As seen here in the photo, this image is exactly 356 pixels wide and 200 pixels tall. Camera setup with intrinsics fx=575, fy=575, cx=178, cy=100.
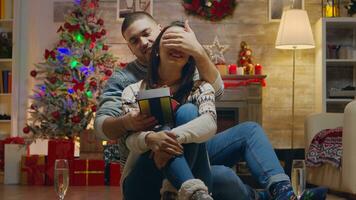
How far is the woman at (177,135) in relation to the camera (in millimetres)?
1602

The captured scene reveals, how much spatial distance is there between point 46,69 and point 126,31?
11.5ft

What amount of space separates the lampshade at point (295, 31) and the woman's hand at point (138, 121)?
145 inches

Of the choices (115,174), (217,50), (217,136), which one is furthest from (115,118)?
(217,50)

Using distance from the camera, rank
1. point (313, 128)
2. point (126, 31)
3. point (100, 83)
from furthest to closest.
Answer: point (100, 83) → point (313, 128) → point (126, 31)

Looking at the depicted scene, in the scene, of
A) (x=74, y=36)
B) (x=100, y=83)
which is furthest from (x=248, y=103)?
(x=74, y=36)

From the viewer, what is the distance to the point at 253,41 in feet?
18.9

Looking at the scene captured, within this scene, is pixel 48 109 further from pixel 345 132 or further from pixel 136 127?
pixel 136 127

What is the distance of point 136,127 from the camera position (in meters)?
1.71

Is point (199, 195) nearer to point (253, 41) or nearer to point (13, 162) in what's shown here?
point (13, 162)


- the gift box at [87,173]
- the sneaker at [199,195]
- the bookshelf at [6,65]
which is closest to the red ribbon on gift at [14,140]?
the bookshelf at [6,65]

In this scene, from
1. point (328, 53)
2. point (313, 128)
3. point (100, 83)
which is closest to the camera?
point (313, 128)

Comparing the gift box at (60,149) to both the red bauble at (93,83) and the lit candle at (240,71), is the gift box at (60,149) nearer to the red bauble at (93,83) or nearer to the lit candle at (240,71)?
the red bauble at (93,83)

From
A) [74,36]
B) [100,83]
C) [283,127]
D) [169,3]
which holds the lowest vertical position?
[283,127]

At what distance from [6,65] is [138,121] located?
4448 mm
